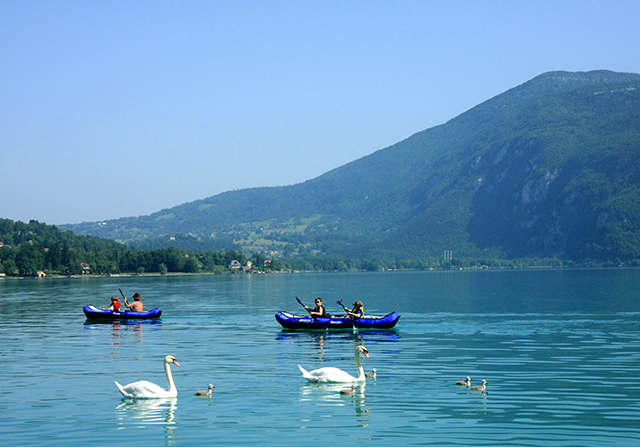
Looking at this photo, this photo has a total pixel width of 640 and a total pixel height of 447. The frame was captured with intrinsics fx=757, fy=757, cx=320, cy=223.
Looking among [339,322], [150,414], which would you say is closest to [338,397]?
[150,414]

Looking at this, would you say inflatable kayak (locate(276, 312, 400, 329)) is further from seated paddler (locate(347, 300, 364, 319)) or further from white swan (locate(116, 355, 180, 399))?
white swan (locate(116, 355, 180, 399))

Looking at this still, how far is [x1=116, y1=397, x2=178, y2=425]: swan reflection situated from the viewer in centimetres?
2181

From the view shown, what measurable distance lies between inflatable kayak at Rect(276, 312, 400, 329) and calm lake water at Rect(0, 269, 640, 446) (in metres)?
0.75

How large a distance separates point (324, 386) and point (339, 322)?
22.3m

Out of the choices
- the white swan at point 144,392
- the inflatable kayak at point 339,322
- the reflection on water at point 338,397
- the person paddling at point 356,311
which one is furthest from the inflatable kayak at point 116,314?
the white swan at point 144,392

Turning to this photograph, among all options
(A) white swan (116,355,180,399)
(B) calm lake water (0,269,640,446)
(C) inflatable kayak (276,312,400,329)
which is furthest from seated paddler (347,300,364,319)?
(A) white swan (116,355,180,399)

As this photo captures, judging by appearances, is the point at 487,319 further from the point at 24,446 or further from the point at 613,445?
the point at 24,446

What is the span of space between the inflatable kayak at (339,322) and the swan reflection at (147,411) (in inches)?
991

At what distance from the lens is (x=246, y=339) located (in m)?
44.7

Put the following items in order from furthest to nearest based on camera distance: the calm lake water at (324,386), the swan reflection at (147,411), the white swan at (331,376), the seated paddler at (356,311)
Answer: the seated paddler at (356,311) → the white swan at (331,376) → the swan reflection at (147,411) → the calm lake water at (324,386)

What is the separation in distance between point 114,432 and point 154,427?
112cm

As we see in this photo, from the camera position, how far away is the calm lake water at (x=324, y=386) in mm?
20031

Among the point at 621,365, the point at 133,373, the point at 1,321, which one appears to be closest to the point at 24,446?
the point at 133,373

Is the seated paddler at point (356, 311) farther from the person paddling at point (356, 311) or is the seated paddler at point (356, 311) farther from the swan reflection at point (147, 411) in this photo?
the swan reflection at point (147, 411)
